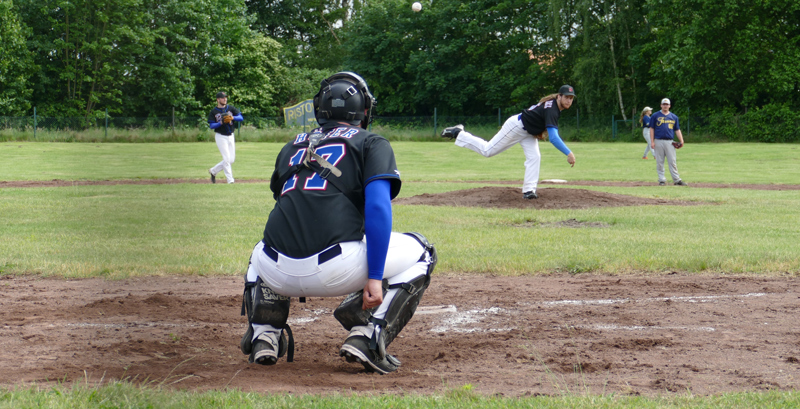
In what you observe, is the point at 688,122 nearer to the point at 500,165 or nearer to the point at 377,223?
the point at 500,165

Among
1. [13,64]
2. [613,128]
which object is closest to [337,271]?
[613,128]

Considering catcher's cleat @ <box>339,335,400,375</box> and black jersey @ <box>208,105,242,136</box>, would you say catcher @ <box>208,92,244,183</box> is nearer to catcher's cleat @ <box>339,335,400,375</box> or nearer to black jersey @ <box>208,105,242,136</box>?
black jersey @ <box>208,105,242,136</box>

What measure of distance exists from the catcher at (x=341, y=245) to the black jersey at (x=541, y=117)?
335 inches

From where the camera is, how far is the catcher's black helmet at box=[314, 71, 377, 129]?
4082 millimetres

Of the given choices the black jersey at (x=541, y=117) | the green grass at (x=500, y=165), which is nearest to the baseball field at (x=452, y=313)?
the black jersey at (x=541, y=117)

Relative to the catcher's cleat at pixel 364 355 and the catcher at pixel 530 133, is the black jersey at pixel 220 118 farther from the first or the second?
the catcher's cleat at pixel 364 355

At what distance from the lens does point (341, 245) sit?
378 centimetres

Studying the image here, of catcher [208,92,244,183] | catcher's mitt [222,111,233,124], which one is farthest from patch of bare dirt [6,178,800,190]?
catcher's mitt [222,111,233,124]

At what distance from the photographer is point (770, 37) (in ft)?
136

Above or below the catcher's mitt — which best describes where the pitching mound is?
below

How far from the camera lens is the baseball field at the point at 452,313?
11.2ft

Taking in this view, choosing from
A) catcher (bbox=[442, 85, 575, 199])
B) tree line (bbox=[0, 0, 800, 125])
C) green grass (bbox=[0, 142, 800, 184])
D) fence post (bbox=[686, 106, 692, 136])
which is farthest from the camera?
fence post (bbox=[686, 106, 692, 136])

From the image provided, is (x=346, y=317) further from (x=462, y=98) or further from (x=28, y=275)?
(x=462, y=98)

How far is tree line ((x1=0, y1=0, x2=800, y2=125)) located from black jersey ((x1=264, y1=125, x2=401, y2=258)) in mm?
27514
